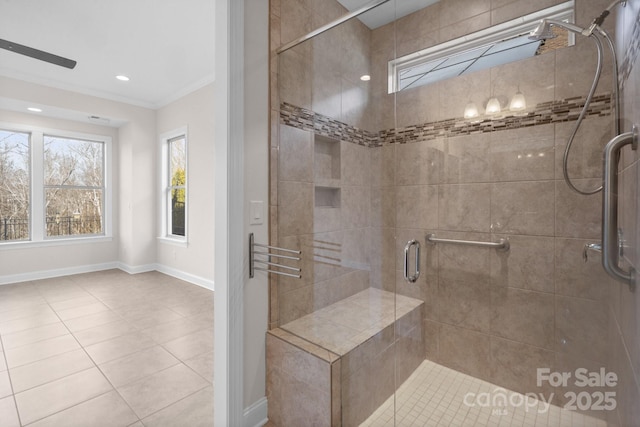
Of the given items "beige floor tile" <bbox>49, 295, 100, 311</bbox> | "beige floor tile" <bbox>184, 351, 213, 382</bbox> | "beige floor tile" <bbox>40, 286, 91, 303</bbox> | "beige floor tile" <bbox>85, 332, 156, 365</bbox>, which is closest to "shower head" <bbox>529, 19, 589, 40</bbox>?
"beige floor tile" <bbox>184, 351, 213, 382</bbox>

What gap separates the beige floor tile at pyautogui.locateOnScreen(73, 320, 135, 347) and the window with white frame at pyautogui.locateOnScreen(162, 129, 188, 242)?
1859mm

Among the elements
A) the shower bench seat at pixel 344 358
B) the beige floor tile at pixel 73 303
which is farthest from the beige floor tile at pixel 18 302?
the shower bench seat at pixel 344 358

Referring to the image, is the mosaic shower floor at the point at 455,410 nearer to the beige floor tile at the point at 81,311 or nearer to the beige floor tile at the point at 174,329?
the beige floor tile at the point at 174,329

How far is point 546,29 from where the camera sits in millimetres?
1540

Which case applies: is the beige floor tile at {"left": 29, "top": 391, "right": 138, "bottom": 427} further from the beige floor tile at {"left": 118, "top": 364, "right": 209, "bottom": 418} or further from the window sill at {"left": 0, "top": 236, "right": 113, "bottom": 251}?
the window sill at {"left": 0, "top": 236, "right": 113, "bottom": 251}

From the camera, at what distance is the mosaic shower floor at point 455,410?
1472 millimetres

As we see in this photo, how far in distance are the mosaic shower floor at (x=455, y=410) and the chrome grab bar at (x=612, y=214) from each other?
88cm

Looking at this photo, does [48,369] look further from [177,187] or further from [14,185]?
[14,185]

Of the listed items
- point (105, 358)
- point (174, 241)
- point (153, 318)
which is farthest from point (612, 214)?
point (174, 241)

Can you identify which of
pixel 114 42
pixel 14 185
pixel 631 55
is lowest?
pixel 14 185

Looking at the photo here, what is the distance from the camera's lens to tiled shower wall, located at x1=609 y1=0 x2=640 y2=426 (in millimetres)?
825

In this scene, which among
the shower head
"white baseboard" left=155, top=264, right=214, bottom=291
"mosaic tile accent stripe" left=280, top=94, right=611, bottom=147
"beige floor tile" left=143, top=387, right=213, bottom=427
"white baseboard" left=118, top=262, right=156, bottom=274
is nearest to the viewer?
the shower head

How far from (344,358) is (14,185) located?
569 cm

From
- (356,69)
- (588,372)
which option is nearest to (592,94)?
(356,69)
